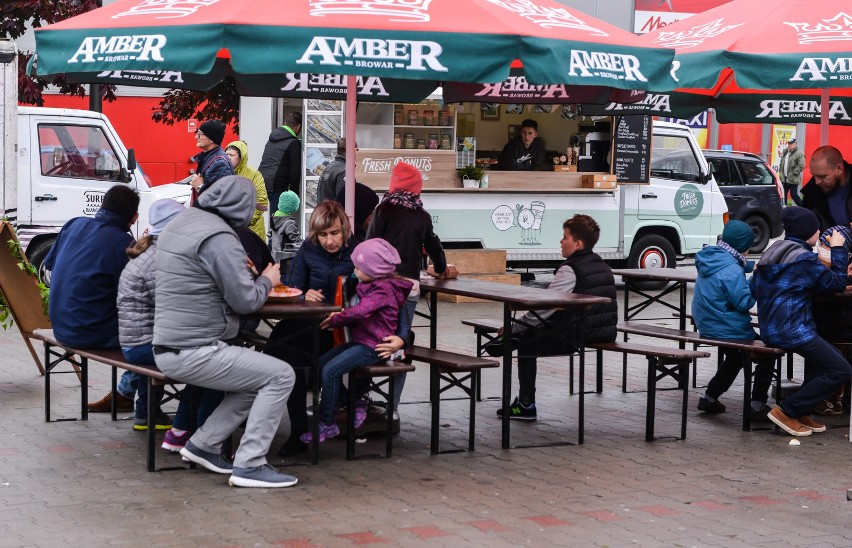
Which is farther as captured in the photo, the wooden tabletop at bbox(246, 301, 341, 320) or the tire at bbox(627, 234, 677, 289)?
the tire at bbox(627, 234, 677, 289)

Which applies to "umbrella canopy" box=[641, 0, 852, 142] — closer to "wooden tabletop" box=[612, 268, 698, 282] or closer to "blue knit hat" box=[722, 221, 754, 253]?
"blue knit hat" box=[722, 221, 754, 253]

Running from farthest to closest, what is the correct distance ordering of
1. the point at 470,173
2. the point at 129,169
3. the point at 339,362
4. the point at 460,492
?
the point at 470,173 → the point at 129,169 → the point at 339,362 → the point at 460,492

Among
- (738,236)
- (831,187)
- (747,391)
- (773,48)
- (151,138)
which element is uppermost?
(773,48)

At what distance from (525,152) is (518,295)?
9185mm

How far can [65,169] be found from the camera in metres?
14.4

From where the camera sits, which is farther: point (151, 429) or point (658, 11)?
point (658, 11)

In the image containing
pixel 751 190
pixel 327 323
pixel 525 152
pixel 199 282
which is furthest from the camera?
pixel 751 190

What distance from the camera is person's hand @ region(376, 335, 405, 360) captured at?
7234mm

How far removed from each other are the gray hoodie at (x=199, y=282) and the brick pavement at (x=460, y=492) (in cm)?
83

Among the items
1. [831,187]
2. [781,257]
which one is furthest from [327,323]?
[831,187]

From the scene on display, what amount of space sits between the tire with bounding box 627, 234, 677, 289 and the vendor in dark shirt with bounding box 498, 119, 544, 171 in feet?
5.77

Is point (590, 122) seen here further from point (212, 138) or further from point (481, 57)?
point (481, 57)

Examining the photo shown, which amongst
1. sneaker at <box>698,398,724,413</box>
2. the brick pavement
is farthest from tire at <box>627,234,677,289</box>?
the brick pavement

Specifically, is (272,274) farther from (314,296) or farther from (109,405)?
(109,405)
